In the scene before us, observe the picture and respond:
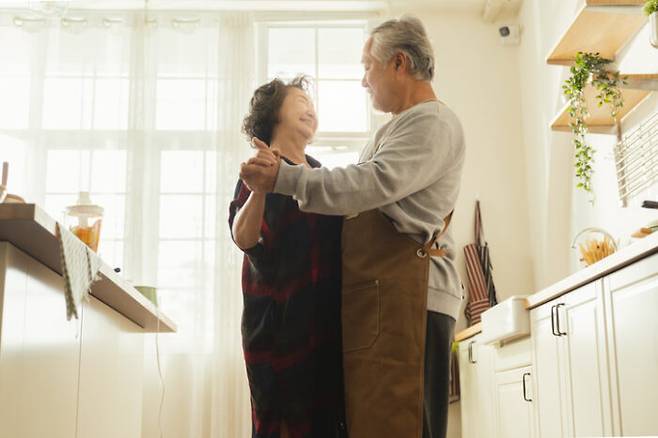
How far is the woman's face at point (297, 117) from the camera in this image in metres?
2.07

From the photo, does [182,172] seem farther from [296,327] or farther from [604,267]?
[296,327]

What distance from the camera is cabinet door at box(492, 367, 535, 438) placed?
3.52 meters

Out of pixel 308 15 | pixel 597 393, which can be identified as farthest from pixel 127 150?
pixel 597 393

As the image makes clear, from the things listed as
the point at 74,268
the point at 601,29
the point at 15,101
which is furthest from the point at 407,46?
the point at 15,101

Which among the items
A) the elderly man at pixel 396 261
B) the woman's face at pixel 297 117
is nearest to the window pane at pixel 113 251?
the woman's face at pixel 297 117

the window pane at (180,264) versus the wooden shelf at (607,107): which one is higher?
the wooden shelf at (607,107)

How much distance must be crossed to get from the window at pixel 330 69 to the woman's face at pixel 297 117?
358cm

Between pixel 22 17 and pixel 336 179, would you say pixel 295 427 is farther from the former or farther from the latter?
pixel 22 17

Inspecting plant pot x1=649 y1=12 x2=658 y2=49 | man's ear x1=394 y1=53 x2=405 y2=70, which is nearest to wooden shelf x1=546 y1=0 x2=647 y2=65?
plant pot x1=649 y1=12 x2=658 y2=49

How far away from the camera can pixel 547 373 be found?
3.25 m

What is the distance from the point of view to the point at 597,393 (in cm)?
266

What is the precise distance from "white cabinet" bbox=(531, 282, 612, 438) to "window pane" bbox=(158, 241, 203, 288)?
252 centimetres

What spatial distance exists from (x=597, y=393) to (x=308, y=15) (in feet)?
12.5

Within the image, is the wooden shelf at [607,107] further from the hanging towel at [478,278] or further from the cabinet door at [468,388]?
the hanging towel at [478,278]
